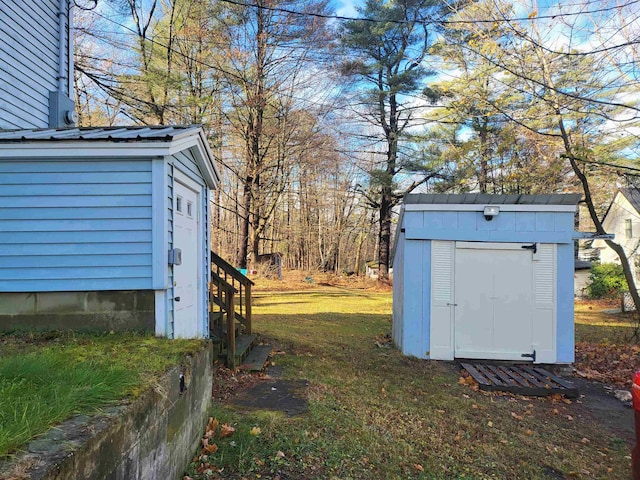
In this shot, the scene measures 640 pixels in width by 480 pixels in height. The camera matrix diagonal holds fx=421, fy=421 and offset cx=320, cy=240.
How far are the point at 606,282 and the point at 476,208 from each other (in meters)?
16.7

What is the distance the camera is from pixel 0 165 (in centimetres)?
426

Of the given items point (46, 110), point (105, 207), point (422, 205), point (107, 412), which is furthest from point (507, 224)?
point (46, 110)

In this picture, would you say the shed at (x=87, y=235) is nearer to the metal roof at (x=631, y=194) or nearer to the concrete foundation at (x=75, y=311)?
the concrete foundation at (x=75, y=311)

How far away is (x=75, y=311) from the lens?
427 centimetres

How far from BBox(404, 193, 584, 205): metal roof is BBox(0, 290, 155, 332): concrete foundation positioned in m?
4.46

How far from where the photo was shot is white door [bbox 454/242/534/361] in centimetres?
677

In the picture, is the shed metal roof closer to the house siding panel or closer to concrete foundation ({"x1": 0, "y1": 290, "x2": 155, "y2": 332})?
the house siding panel

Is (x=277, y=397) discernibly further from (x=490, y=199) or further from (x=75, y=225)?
(x=490, y=199)

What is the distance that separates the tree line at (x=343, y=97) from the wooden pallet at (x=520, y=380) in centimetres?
414

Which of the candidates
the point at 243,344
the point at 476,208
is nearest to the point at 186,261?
the point at 243,344

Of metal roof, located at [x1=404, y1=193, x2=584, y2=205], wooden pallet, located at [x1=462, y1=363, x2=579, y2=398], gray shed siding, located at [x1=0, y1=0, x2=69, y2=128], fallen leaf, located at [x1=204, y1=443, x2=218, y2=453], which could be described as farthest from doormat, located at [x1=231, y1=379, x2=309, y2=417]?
gray shed siding, located at [x1=0, y1=0, x2=69, y2=128]

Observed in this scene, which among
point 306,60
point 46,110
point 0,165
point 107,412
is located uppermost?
point 306,60

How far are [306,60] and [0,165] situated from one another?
17.7 metres

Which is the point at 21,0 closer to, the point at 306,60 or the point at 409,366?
the point at 409,366
